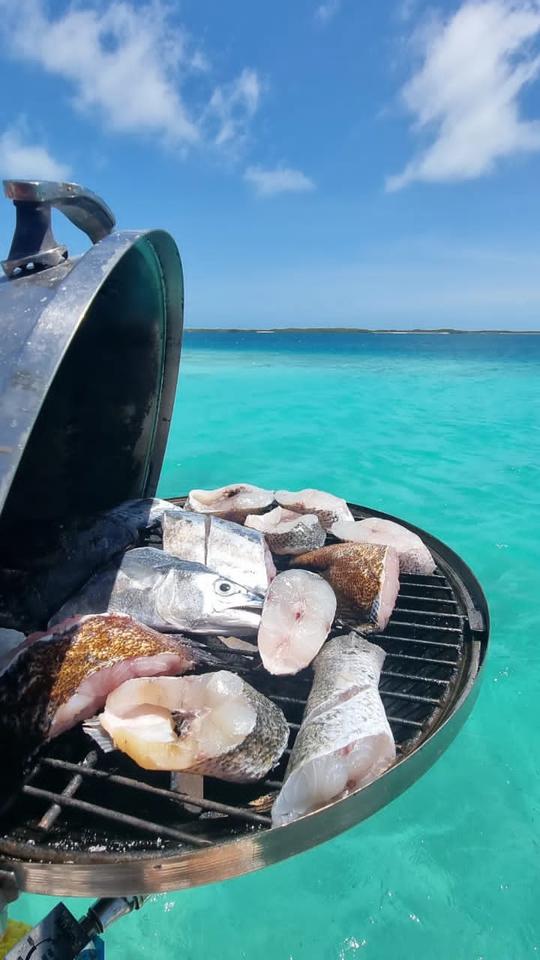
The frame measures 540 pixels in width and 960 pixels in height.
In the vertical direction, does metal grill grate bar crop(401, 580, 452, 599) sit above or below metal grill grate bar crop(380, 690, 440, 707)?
above

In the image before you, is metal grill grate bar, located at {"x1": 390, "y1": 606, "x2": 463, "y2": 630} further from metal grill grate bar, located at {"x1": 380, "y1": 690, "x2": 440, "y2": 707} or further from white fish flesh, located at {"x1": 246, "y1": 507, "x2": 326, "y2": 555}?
white fish flesh, located at {"x1": 246, "y1": 507, "x2": 326, "y2": 555}

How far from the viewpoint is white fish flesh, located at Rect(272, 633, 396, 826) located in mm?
1695

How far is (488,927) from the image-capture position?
3332 mm

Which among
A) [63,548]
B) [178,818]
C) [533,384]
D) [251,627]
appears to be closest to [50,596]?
[63,548]

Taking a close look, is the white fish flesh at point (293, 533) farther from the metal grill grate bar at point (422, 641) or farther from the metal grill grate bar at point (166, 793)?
the metal grill grate bar at point (166, 793)

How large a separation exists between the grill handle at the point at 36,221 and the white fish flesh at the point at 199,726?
5.40 ft

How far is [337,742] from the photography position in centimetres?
183

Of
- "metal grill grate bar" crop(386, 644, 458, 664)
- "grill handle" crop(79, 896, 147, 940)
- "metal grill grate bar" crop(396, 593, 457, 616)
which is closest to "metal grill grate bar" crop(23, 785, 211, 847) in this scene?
"grill handle" crop(79, 896, 147, 940)

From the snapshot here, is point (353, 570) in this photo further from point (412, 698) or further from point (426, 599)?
point (412, 698)

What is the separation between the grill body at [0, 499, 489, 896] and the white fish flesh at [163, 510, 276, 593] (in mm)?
589

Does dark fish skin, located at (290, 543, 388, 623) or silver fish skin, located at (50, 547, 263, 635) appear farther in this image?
dark fish skin, located at (290, 543, 388, 623)

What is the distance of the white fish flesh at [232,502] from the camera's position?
4027mm

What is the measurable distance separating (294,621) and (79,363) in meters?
1.85

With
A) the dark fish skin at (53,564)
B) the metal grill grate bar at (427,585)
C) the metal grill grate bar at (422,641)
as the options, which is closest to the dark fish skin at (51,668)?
the dark fish skin at (53,564)
